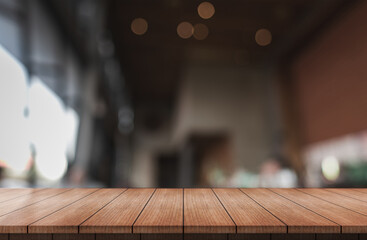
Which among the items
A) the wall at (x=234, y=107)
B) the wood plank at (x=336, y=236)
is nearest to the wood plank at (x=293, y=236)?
the wood plank at (x=336, y=236)

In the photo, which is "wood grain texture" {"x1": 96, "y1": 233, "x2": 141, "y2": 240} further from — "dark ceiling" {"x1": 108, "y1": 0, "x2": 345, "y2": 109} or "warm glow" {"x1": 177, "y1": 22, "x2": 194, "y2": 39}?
"warm glow" {"x1": 177, "y1": 22, "x2": 194, "y2": 39}

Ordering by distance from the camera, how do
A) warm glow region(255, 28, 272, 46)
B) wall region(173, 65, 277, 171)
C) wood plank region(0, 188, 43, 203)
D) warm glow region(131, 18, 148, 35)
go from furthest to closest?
wall region(173, 65, 277, 171) < warm glow region(255, 28, 272, 46) < warm glow region(131, 18, 148, 35) < wood plank region(0, 188, 43, 203)

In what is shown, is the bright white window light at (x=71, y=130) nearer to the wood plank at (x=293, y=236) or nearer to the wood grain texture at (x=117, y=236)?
the wood grain texture at (x=117, y=236)

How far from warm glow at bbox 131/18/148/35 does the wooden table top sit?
174 inches

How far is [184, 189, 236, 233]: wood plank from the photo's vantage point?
78 centimetres

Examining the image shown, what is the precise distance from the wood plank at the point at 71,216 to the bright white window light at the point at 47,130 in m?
2.03

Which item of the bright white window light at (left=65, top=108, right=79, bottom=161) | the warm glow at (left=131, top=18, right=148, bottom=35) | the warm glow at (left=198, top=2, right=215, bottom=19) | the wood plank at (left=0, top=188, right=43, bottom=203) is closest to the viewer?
the wood plank at (left=0, top=188, right=43, bottom=203)

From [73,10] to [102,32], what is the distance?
119cm

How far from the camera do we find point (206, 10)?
16.0ft

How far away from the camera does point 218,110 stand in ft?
23.6

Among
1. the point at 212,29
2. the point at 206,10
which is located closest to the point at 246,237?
the point at 206,10

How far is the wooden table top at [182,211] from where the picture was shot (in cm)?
79

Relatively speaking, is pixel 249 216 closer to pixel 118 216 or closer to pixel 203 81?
pixel 118 216

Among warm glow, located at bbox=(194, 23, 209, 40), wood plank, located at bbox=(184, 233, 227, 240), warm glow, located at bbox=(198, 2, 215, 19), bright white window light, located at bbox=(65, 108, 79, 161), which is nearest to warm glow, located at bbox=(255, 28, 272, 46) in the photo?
warm glow, located at bbox=(194, 23, 209, 40)
